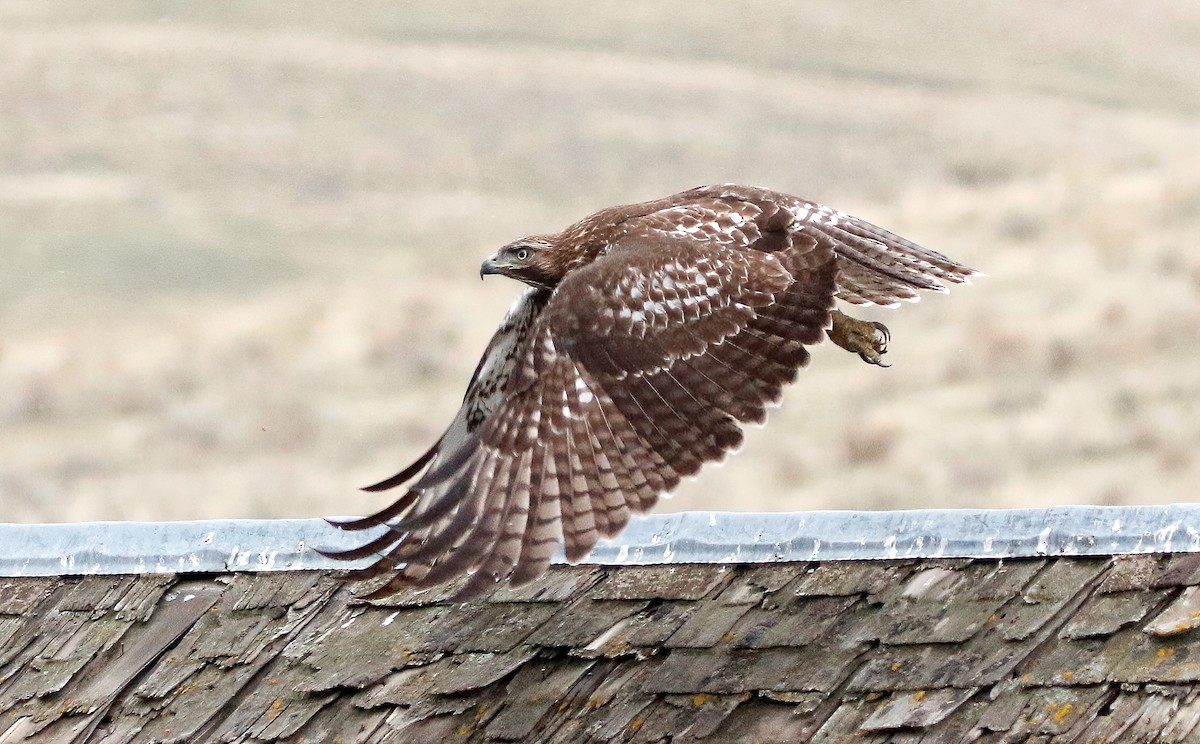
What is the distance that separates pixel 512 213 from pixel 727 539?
52.3 meters

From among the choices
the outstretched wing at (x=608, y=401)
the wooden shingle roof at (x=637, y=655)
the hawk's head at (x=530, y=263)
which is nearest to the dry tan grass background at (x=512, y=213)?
the hawk's head at (x=530, y=263)

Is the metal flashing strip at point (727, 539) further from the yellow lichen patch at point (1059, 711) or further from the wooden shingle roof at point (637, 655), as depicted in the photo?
the yellow lichen patch at point (1059, 711)

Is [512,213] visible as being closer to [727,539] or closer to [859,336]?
[859,336]

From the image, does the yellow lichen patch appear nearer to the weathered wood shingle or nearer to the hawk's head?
the weathered wood shingle

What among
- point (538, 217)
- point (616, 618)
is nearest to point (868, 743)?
point (616, 618)

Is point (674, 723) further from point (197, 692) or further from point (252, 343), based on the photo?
point (252, 343)

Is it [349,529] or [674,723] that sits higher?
[349,529]

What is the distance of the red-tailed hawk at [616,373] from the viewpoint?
641 cm

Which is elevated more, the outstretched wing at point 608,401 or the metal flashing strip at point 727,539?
the outstretched wing at point 608,401

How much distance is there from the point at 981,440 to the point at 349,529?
32.3 metres

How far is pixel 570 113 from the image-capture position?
65062 millimetres

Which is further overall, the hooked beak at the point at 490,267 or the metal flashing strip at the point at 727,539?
the hooked beak at the point at 490,267

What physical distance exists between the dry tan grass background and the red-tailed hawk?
1068 inches

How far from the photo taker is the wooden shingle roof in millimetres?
5742
